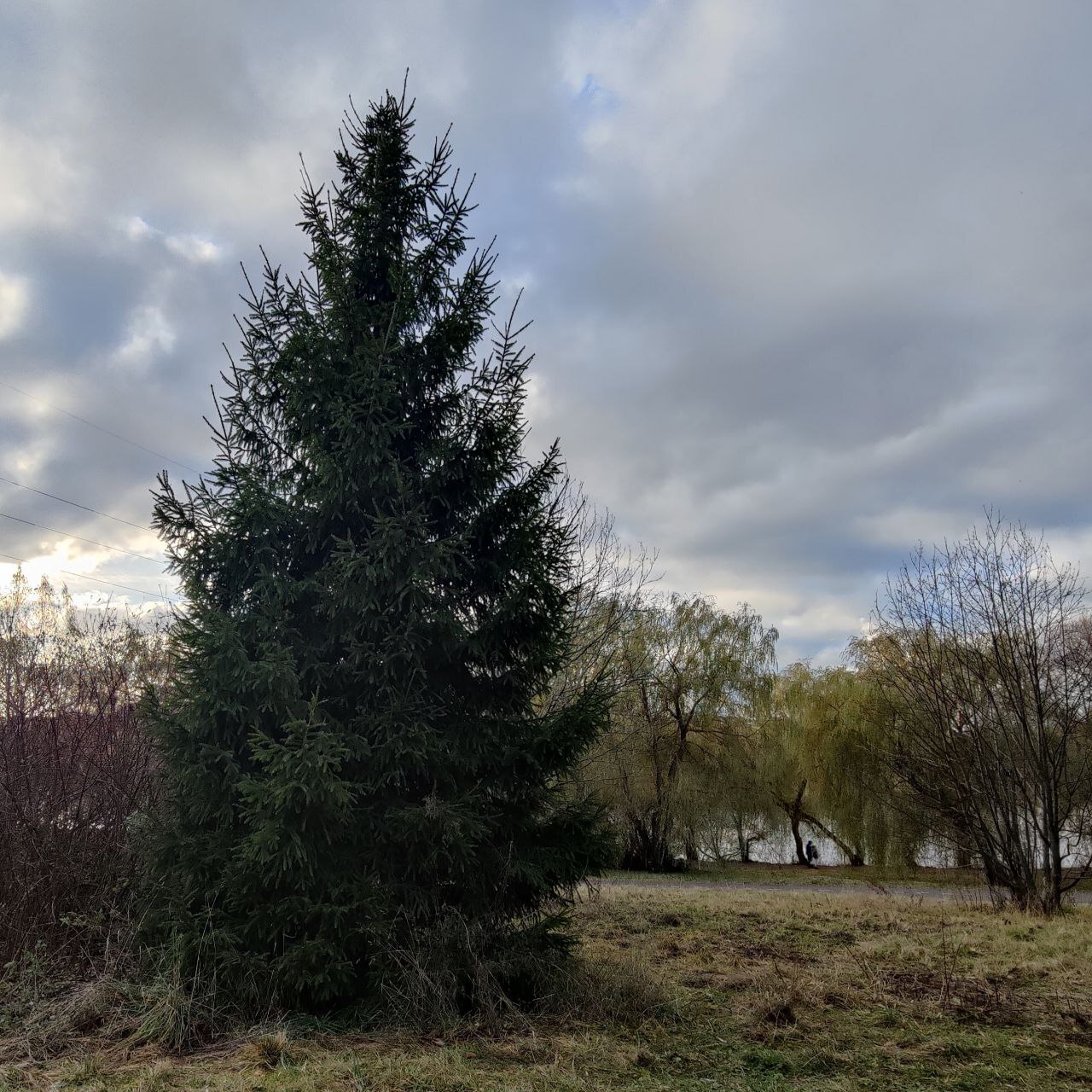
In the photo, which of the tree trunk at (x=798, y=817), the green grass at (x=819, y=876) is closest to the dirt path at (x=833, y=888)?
the green grass at (x=819, y=876)

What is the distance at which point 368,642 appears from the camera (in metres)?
5.70

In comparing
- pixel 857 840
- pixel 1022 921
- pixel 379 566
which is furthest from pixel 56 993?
pixel 857 840

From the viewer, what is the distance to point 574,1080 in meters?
4.22

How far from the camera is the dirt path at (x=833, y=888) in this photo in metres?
14.7

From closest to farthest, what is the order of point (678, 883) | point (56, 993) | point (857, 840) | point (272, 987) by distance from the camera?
1. point (272, 987)
2. point (56, 993)
3. point (678, 883)
4. point (857, 840)

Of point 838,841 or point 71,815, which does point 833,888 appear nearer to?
point 838,841

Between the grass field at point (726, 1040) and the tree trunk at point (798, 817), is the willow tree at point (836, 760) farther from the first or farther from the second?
the grass field at point (726, 1040)

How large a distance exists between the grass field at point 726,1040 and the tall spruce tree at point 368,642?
0.68 m

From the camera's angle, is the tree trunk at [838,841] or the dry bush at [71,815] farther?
the tree trunk at [838,841]

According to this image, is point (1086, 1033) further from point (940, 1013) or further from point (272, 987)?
point (272, 987)

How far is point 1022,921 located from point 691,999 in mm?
7258

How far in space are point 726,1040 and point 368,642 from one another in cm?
350

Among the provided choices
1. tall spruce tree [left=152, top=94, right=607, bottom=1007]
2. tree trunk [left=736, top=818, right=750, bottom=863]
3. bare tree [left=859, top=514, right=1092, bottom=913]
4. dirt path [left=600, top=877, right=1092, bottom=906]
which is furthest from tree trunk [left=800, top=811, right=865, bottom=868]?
tall spruce tree [left=152, top=94, right=607, bottom=1007]

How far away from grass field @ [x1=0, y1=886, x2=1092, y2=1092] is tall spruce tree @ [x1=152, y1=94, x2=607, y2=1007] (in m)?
0.68
